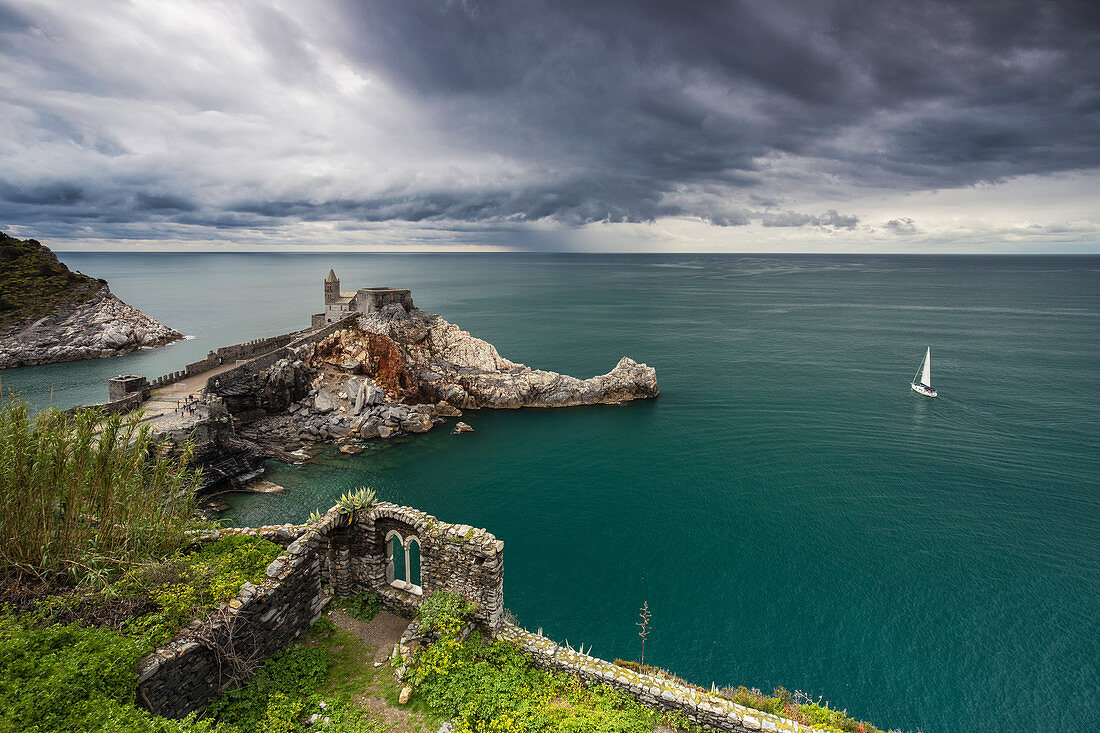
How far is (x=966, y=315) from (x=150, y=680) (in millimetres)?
126364

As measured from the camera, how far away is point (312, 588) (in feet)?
42.8

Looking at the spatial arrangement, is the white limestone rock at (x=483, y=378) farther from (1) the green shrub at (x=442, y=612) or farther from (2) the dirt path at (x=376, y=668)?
(1) the green shrub at (x=442, y=612)

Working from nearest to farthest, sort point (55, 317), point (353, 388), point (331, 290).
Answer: point (353, 388)
point (331, 290)
point (55, 317)

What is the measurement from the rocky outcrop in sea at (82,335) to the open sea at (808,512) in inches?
139

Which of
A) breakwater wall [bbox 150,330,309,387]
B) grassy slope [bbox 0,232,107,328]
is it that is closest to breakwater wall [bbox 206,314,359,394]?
breakwater wall [bbox 150,330,309,387]

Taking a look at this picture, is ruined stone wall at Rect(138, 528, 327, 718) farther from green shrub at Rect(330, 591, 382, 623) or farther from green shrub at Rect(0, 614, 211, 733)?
green shrub at Rect(330, 591, 382, 623)

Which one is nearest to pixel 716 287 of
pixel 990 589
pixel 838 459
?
pixel 838 459

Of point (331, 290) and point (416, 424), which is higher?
point (331, 290)

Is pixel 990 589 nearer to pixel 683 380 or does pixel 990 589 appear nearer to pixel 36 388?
pixel 683 380

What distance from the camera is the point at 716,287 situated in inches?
6275

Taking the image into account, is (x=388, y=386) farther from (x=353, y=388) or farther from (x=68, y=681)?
(x=68, y=681)

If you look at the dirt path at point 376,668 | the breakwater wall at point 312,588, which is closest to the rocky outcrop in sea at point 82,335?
the breakwater wall at point 312,588

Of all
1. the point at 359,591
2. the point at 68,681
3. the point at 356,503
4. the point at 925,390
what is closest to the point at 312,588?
the point at 359,591

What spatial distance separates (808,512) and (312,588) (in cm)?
2642
